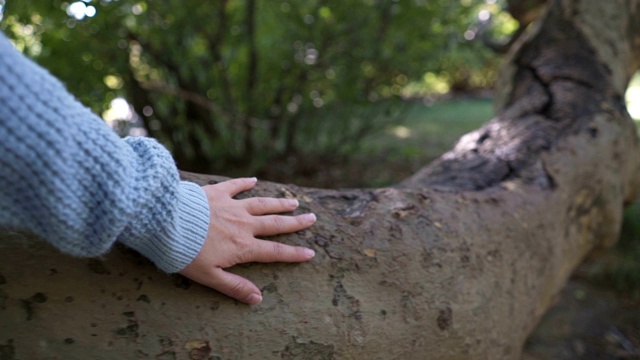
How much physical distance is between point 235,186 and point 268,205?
0.09 metres

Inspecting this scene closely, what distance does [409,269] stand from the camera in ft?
4.78

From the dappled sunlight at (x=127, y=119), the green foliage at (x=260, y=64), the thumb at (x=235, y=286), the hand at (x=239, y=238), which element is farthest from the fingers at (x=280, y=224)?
the dappled sunlight at (x=127, y=119)

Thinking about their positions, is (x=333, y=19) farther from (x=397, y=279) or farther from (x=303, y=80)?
(x=397, y=279)

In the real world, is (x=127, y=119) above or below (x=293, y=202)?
below

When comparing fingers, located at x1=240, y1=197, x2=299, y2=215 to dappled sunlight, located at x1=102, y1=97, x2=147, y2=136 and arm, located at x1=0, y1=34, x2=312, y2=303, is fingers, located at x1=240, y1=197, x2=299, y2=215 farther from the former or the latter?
dappled sunlight, located at x1=102, y1=97, x2=147, y2=136

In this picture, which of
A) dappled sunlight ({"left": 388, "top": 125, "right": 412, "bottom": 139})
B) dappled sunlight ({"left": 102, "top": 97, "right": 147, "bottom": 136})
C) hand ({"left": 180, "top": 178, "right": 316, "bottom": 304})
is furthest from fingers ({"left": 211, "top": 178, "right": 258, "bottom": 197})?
dappled sunlight ({"left": 388, "top": 125, "right": 412, "bottom": 139})

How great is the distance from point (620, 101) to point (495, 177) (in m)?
0.99

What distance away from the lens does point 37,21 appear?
358 centimetres

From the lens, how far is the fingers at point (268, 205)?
129 centimetres

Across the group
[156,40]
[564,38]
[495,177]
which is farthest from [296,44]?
[495,177]

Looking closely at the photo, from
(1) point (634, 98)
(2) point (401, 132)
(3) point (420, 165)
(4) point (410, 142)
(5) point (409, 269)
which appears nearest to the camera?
(5) point (409, 269)

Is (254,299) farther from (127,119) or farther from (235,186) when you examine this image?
(127,119)

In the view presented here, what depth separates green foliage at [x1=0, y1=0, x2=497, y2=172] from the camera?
159 inches

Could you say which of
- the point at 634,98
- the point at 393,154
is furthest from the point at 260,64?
the point at 634,98
